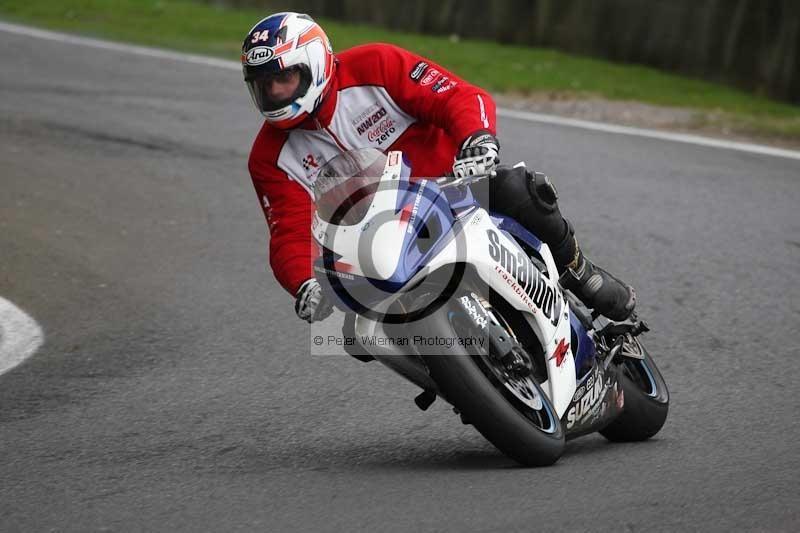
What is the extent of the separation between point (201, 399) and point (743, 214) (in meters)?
4.52

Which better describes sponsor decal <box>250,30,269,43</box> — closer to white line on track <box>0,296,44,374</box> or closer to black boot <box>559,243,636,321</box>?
black boot <box>559,243,636,321</box>

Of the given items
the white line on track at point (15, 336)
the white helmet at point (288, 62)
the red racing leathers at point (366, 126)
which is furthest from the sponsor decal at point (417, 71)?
→ the white line on track at point (15, 336)

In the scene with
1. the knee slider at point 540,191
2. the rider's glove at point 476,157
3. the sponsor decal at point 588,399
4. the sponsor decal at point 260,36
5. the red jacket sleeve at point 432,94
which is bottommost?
the sponsor decal at point 588,399

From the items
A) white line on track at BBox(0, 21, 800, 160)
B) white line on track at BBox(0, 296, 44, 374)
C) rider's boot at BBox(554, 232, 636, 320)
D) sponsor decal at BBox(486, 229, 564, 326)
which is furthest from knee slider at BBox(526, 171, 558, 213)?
white line on track at BBox(0, 21, 800, 160)

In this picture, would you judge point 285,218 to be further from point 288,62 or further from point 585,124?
point 585,124

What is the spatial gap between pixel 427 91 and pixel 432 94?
0.09 feet

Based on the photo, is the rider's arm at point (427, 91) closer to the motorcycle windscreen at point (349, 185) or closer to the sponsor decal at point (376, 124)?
the sponsor decal at point (376, 124)

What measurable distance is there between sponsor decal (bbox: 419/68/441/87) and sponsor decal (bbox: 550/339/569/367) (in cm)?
113

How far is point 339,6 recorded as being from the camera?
15.9 meters

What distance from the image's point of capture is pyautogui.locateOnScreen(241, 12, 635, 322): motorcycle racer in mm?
4453

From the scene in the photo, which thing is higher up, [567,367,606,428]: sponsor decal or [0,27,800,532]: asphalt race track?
[567,367,606,428]: sponsor decal

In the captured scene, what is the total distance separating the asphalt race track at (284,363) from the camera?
4.04 meters

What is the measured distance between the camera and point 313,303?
4.25 metres

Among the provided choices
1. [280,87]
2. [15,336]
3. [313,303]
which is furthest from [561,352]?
[15,336]
